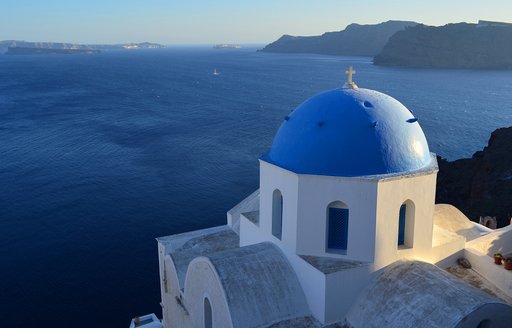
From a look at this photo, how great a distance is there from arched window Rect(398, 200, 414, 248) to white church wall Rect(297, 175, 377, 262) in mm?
1259

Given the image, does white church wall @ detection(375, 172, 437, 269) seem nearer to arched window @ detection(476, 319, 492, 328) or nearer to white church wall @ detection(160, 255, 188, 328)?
arched window @ detection(476, 319, 492, 328)

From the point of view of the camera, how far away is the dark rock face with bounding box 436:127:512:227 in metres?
35.5

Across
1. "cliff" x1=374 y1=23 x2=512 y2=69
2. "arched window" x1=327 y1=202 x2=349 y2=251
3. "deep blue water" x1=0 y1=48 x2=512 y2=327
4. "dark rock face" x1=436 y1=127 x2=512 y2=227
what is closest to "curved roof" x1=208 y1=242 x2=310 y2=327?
"arched window" x1=327 y1=202 x2=349 y2=251

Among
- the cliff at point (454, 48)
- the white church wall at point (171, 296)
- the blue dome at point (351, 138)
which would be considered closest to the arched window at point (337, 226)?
the blue dome at point (351, 138)

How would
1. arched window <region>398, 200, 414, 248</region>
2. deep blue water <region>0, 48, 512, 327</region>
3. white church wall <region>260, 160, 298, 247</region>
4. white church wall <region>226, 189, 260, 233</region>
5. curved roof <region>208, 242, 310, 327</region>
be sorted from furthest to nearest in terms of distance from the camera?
1. deep blue water <region>0, 48, 512, 327</region>
2. white church wall <region>226, 189, 260, 233</region>
3. arched window <region>398, 200, 414, 248</region>
4. white church wall <region>260, 160, 298, 247</region>
5. curved roof <region>208, 242, 310, 327</region>

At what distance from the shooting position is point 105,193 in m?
41.9

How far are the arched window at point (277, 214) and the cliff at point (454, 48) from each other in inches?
5575

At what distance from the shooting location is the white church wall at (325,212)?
12.0m

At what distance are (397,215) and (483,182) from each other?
30.0 m

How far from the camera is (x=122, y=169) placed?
157 feet

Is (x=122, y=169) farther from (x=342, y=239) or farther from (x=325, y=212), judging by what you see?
(x=325, y=212)

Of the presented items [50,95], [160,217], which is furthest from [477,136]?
[50,95]

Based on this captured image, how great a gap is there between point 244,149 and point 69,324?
110ft

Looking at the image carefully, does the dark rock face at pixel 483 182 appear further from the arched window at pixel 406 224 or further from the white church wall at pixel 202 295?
the white church wall at pixel 202 295
